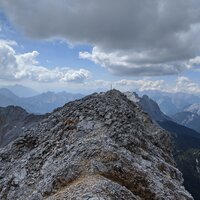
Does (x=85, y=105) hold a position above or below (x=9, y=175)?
above

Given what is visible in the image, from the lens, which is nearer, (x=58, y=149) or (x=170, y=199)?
(x=170, y=199)

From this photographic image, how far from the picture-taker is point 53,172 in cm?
1986

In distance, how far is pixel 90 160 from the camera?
19406 mm

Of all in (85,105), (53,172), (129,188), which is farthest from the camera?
(85,105)

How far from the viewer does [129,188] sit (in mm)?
18406

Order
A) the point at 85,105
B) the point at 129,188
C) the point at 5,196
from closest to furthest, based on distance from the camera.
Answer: the point at 129,188, the point at 5,196, the point at 85,105

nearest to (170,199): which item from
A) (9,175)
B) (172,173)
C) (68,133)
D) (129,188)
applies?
(129,188)

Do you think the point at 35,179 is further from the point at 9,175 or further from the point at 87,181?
the point at 87,181

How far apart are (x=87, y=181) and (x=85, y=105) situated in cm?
1074

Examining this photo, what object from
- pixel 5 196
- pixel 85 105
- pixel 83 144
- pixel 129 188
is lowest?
pixel 5 196

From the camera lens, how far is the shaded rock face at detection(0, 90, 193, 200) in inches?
717

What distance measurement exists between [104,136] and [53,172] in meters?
3.76

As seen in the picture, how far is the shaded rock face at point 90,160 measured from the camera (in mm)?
18219

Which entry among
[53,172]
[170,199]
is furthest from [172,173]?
[53,172]
